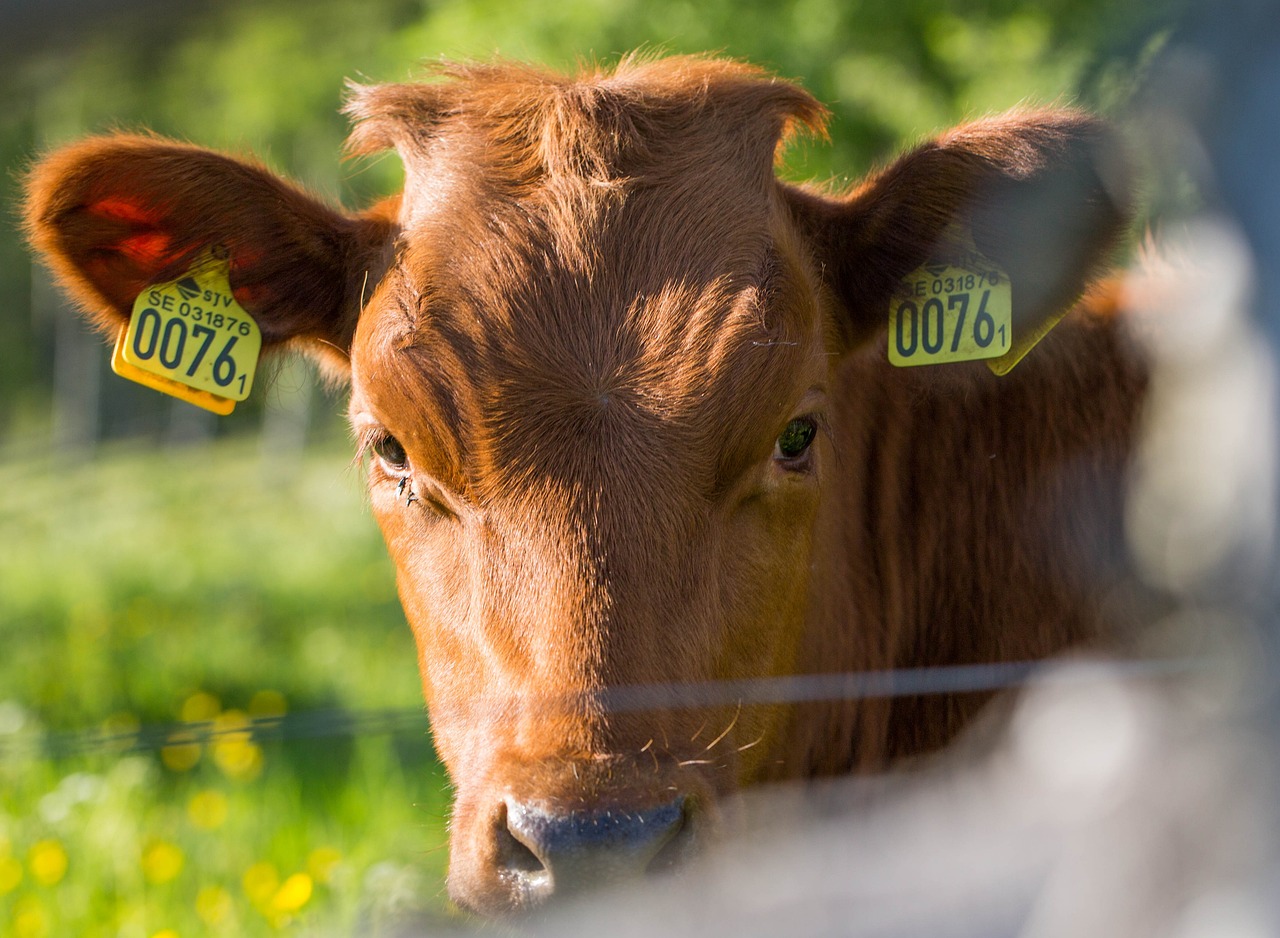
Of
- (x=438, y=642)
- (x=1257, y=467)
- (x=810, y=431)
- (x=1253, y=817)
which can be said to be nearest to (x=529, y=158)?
(x=810, y=431)

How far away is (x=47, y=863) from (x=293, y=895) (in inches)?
36.7

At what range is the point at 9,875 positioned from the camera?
374cm

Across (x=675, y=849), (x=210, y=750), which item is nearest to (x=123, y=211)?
(x=675, y=849)

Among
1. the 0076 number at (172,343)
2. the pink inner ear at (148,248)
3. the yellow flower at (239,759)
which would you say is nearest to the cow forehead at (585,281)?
the 0076 number at (172,343)

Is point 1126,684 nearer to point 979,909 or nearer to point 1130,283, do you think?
point 979,909

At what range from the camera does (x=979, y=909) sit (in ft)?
5.46

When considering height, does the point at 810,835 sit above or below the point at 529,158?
below

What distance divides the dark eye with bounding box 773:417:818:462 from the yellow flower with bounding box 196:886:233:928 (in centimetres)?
232

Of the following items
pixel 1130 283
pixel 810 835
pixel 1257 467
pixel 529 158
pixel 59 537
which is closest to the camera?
pixel 1257 467

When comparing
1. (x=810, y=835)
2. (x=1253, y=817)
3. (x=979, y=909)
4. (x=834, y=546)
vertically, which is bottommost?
(x=810, y=835)

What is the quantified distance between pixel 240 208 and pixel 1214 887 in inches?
92.1

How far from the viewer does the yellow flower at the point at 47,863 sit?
3791 mm

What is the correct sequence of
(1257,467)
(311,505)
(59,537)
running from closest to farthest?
(1257,467)
(59,537)
(311,505)

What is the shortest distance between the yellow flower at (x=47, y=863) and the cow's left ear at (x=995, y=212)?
2.95 meters
